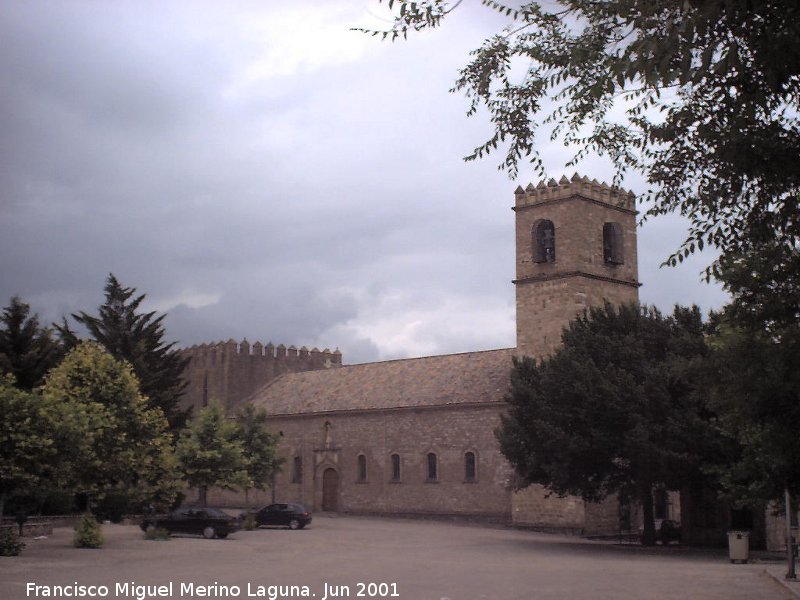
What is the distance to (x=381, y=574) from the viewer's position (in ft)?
67.9

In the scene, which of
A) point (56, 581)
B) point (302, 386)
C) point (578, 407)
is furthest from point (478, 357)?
point (56, 581)

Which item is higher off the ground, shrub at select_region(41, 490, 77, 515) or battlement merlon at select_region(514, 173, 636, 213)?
battlement merlon at select_region(514, 173, 636, 213)

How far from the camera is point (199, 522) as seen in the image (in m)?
35.4

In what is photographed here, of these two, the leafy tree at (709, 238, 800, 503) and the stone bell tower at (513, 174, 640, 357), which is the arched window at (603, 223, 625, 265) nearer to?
the stone bell tower at (513, 174, 640, 357)

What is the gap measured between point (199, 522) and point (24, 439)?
11.9 m

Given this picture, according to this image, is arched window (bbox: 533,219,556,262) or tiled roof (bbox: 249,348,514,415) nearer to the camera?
arched window (bbox: 533,219,556,262)

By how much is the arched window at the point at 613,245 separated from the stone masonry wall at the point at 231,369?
2985 cm

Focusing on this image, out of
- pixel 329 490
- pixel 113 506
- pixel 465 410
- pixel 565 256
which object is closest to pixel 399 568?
pixel 465 410

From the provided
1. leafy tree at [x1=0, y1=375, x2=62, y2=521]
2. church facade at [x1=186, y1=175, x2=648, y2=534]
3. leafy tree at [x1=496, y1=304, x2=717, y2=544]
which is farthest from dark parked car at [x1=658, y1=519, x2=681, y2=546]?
leafy tree at [x1=0, y1=375, x2=62, y2=521]

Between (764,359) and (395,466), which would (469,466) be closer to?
(395,466)

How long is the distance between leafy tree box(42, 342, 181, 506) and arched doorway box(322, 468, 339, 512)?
2080 centimetres

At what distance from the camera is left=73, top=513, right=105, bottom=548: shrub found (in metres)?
27.8

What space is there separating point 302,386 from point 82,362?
29.0m

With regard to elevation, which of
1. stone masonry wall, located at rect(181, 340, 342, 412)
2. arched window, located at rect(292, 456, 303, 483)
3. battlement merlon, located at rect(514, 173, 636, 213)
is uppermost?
battlement merlon, located at rect(514, 173, 636, 213)
